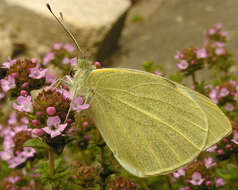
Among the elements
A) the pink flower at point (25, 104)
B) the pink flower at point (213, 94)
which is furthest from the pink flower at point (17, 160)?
the pink flower at point (213, 94)

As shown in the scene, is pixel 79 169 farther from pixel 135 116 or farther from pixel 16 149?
pixel 16 149

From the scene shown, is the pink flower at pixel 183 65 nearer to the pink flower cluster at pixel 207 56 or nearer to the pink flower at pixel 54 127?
the pink flower cluster at pixel 207 56

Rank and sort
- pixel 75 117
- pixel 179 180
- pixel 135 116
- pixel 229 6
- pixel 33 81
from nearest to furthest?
pixel 75 117
pixel 135 116
pixel 33 81
pixel 179 180
pixel 229 6

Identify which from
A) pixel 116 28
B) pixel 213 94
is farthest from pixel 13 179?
pixel 116 28

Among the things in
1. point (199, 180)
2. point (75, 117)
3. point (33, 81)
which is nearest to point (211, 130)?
point (199, 180)

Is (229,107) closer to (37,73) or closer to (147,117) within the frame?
(147,117)

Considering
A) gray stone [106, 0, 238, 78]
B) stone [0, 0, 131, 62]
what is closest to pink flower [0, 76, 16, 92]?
stone [0, 0, 131, 62]
